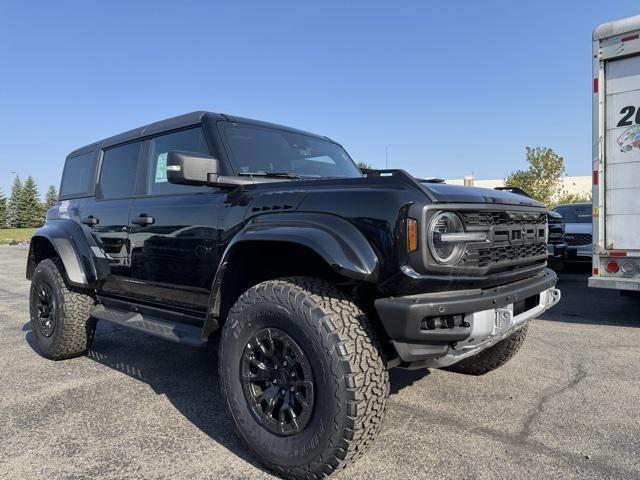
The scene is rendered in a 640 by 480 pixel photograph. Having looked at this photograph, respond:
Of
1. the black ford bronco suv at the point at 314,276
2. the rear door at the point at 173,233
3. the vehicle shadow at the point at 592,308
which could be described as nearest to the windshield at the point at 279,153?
the black ford bronco suv at the point at 314,276

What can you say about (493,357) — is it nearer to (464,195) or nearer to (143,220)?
(464,195)

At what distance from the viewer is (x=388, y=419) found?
3104mm

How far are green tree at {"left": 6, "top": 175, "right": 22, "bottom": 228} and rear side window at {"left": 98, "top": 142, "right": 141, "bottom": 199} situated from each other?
8591 centimetres

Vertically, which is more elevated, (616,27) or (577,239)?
(616,27)

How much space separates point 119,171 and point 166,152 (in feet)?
2.66

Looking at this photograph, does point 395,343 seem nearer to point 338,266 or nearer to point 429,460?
point 338,266

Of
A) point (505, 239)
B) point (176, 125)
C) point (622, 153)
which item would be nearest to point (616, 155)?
point (622, 153)

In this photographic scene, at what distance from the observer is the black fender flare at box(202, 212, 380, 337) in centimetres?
232

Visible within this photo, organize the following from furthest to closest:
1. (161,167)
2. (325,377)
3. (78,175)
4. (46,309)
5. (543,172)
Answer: (543,172), (78,175), (46,309), (161,167), (325,377)

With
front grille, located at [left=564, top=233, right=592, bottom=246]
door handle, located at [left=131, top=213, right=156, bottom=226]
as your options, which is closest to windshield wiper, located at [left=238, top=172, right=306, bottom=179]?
door handle, located at [left=131, top=213, right=156, bottom=226]

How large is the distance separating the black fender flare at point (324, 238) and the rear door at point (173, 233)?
41 centimetres

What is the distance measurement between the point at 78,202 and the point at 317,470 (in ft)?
12.5

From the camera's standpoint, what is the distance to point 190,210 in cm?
329

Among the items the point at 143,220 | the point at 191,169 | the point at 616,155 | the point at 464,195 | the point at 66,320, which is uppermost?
the point at 616,155
